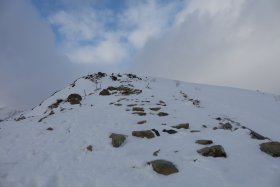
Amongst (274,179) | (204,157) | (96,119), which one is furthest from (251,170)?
(96,119)

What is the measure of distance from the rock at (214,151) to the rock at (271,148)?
1.36 meters

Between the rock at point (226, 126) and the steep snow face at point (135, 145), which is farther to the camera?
the rock at point (226, 126)

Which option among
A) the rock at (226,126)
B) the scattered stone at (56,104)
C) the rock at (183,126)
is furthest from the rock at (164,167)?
the scattered stone at (56,104)

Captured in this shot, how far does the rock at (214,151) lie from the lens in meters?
8.79

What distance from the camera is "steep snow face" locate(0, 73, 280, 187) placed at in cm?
784

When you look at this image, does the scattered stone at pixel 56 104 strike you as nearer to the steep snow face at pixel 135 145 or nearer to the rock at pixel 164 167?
the steep snow face at pixel 135 145

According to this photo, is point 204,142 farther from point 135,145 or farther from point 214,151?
point 135,145

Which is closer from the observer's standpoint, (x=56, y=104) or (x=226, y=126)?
(x=226, y=126)

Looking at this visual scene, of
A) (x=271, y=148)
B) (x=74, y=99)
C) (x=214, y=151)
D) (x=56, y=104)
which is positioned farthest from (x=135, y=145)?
(x=56, y=104)

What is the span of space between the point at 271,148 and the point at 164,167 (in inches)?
137

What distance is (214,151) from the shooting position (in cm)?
884

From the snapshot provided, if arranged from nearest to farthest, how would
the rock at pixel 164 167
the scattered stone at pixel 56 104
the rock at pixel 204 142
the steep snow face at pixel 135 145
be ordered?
1. the steep snow face at pixel 135 145
2. the rock at pixel 164 167
3. the rock at pixel 204 142
4. the scattered stone at pixel 56 104

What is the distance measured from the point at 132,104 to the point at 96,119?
3077mm

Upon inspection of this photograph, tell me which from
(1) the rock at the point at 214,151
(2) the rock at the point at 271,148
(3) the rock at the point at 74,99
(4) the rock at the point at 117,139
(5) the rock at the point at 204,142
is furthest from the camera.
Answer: (3) the rock at the point at 74,99
